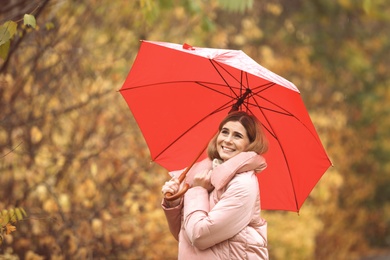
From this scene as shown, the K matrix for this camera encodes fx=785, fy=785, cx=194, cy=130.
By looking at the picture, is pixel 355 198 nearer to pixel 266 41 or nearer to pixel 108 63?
pixel 266 41

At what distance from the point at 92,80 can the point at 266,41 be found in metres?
7.74

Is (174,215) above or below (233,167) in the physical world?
below

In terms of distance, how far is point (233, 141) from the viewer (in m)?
4.75

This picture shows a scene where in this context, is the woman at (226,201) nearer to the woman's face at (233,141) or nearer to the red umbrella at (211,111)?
the woman's face at (233,141)

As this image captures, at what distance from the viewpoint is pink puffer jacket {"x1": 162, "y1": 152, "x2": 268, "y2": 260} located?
177 inches

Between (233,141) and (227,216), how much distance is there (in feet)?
1.66

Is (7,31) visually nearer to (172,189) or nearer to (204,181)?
(172,189)

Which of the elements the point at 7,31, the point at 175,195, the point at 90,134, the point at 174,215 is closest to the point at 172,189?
the point at 175,195

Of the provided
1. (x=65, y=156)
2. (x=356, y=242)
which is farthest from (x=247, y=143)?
(x=356, y=242)

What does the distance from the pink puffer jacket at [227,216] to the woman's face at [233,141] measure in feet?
0.29

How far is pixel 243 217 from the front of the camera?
4555 mm

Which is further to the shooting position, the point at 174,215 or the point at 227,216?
the point at 174,215

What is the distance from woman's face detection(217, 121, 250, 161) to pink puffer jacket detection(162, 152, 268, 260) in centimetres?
9

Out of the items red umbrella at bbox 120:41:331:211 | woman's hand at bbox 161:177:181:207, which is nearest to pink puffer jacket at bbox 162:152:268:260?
woman's hand at bbox 161:177:181:207
